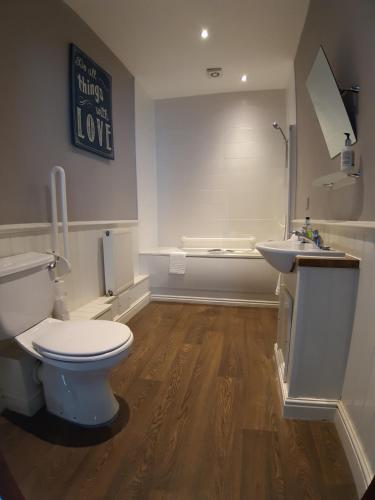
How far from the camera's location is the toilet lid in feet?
3.91

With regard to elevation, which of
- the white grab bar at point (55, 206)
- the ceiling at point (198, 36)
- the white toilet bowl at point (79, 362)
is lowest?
the white toilet bowl at point (79, 362)

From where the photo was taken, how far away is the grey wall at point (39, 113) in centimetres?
142

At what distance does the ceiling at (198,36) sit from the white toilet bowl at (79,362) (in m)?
2.16

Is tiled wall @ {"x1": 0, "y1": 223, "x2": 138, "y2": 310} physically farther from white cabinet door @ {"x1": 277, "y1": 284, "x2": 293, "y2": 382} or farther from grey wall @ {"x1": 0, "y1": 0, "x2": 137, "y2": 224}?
white cabinet door @ {"x1": 277, "y1": 284, "x2": 293, "y2": 382}

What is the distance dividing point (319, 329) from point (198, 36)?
2407 millimetres

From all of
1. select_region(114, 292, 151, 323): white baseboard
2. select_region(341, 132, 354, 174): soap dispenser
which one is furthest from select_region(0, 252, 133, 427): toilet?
select_region(341, 132, 354, 174): soap dispenser

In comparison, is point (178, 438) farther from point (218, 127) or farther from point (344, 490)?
point (218, 127)

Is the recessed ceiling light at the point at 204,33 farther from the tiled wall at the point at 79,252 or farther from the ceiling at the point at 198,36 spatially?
the tiled wall at the point at 79,252

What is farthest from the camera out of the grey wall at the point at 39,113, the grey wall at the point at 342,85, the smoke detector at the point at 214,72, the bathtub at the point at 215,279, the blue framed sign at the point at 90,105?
the bathtub at the point at 215,279

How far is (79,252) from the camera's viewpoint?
2.04m

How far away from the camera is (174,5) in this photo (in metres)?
1.91

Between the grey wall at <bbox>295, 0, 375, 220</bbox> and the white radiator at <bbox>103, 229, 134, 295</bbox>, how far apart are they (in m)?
1.59

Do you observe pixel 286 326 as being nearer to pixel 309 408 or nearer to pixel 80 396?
pixel 309 408

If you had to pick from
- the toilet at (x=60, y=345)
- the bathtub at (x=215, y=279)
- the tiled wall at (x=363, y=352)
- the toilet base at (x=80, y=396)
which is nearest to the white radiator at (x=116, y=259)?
the bathtub at (x=215, y=279)
